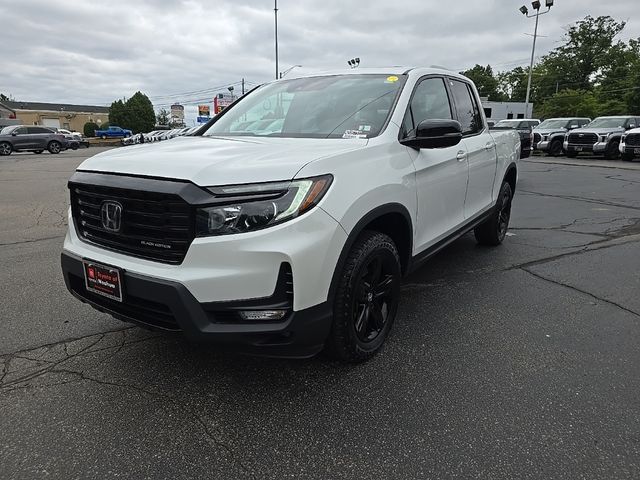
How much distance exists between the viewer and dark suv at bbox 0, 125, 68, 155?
28000 mm

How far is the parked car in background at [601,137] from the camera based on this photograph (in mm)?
20203

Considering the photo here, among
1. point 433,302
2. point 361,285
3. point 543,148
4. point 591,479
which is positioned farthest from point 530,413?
point 543,148

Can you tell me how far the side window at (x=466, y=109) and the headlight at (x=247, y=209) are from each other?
2.65 meters

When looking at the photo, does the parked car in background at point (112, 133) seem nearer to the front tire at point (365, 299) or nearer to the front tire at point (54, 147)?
the front tire at point (54, 147)

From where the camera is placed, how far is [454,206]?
4.03 metres

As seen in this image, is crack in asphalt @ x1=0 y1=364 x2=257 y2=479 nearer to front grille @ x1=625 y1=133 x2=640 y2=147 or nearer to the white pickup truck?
the white pickup truck

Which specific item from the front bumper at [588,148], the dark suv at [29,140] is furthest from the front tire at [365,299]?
the dark suv at [29,140]

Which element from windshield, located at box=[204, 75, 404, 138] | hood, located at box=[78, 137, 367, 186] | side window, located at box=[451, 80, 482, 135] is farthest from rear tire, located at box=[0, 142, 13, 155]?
side window, located at box=[451, 80, 482, 135]

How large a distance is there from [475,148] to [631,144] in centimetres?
1777

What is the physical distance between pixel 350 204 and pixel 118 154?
1.47 m

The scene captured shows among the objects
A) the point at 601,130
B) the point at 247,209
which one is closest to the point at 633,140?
the point at 601,130

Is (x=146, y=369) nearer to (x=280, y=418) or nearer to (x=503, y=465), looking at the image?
(x=280, y=418)

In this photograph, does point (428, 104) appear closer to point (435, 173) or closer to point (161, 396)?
point (435, 173)

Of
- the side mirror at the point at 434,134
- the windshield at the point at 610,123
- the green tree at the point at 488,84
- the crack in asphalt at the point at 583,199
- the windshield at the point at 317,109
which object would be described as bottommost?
the crack in asphalt at the point at 583,199
